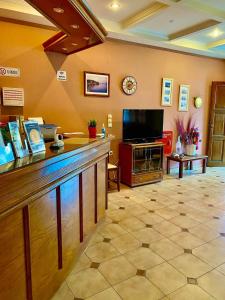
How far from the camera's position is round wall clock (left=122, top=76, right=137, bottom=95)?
462cm

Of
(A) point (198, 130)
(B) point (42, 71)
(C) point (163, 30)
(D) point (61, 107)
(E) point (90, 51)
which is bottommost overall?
(A) point (198, 130)

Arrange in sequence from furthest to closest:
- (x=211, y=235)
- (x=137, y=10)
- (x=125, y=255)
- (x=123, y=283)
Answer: (x=137, y=10)
(x=211, y=235)
(x=125, y=255)
(x=123, y=283)

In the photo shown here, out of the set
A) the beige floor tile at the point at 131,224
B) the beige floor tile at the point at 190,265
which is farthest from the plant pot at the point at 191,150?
the beige floor tile at the point at 190,265

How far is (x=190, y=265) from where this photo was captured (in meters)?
2.20

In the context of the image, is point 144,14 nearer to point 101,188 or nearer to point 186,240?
point 101,188

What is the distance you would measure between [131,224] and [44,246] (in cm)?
164

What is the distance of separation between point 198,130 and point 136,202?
3283 millimetres

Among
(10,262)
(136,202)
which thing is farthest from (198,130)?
(10,262)

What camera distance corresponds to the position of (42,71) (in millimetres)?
3695

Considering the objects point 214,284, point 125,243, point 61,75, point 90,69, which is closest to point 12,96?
point 61,75

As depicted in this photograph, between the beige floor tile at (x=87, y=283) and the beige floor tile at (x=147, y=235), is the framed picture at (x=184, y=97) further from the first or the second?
the beige floor tile at (x=87, y=283)

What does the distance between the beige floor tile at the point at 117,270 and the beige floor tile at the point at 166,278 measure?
176 mm

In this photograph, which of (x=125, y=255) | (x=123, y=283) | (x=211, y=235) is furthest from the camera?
(x=211, y=235)

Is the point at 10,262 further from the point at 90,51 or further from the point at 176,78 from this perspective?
the point at 176,78
